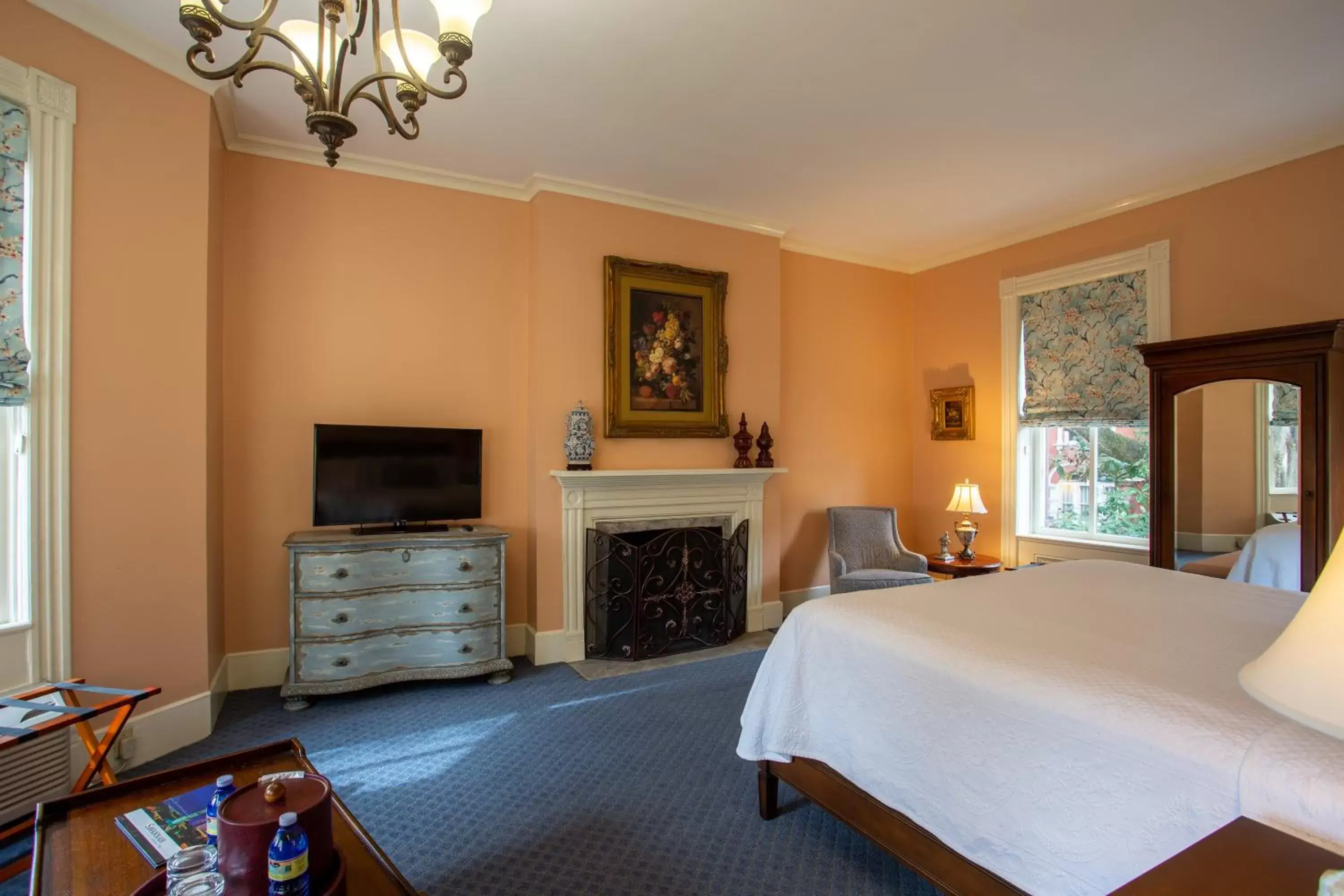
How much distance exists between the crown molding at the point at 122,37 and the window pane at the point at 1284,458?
4974 millimetres

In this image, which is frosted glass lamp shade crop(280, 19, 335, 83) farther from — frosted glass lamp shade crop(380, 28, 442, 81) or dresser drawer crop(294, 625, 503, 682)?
dresser drawer crop(294, 625, 503, 682)

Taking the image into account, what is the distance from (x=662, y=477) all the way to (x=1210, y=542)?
306cm

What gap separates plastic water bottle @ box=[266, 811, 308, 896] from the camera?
1.16 metres

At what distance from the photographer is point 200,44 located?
59.2 inches

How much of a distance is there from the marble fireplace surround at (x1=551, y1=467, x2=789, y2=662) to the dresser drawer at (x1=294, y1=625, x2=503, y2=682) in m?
0.60

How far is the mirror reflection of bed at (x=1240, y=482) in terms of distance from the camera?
3180mm

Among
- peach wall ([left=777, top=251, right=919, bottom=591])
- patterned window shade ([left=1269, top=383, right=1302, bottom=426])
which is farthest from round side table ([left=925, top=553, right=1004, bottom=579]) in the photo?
patterned window shade ([left=1269, top=383, right=1302, bottom=426])

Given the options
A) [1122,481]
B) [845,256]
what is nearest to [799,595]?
[1122,481]

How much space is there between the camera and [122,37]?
2590 millimetres

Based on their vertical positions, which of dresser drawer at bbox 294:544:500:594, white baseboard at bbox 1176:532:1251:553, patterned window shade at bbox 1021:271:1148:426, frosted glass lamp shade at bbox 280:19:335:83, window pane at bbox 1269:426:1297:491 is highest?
frosted glass lamp shade at bbox 280:19:335:83

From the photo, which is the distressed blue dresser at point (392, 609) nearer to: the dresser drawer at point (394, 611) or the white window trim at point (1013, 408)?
the dresser drawer at point (394, 611)

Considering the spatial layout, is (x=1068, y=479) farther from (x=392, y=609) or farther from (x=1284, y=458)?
(x=392, y=609)

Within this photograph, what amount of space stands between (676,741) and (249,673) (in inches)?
94.0

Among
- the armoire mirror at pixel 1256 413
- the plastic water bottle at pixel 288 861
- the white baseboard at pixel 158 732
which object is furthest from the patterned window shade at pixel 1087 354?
the white baseboard at pixel 158 732
